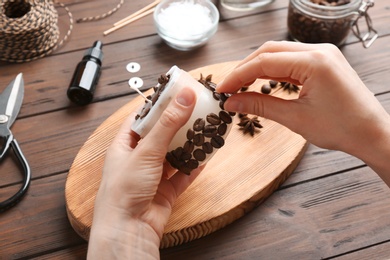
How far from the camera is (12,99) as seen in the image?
1.18m

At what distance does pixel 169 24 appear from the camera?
1.33 m

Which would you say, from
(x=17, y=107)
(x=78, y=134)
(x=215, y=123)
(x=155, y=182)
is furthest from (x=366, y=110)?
(x=17, y=107)

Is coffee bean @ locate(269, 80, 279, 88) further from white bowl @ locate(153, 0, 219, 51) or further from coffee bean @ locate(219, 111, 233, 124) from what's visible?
coffee bean @ locate(219, 111, 233, 124)

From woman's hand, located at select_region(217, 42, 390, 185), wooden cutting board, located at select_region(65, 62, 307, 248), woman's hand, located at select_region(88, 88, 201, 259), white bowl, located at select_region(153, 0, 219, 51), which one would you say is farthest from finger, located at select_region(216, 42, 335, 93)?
white bowl, located at select_region(153, 0, 219, 51)

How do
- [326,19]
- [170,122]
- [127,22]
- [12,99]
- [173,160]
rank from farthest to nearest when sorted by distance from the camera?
1. [127,22]
2. [326,19]
3. [12,99]
4. [173,160]
5. [170,122]

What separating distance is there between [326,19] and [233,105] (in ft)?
1.70

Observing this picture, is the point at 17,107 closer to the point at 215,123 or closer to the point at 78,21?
the point at 78,21

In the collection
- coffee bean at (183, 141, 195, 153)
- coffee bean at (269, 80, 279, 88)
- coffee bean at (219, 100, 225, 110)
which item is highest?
coffee bean at (219, 100, 225, 110)

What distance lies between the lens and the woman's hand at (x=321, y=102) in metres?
0.85

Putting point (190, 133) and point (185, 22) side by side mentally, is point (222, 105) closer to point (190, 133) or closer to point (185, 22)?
point (190, 133)

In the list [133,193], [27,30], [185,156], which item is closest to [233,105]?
[185,156]

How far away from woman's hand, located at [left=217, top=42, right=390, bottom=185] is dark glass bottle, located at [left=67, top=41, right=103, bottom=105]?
0.41 m

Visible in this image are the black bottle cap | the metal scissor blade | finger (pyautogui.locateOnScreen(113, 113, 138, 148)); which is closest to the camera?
finger (pyautogui.locateOnScreen(113, 113, 138, 148))

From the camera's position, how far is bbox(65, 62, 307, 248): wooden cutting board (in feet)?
3.23
